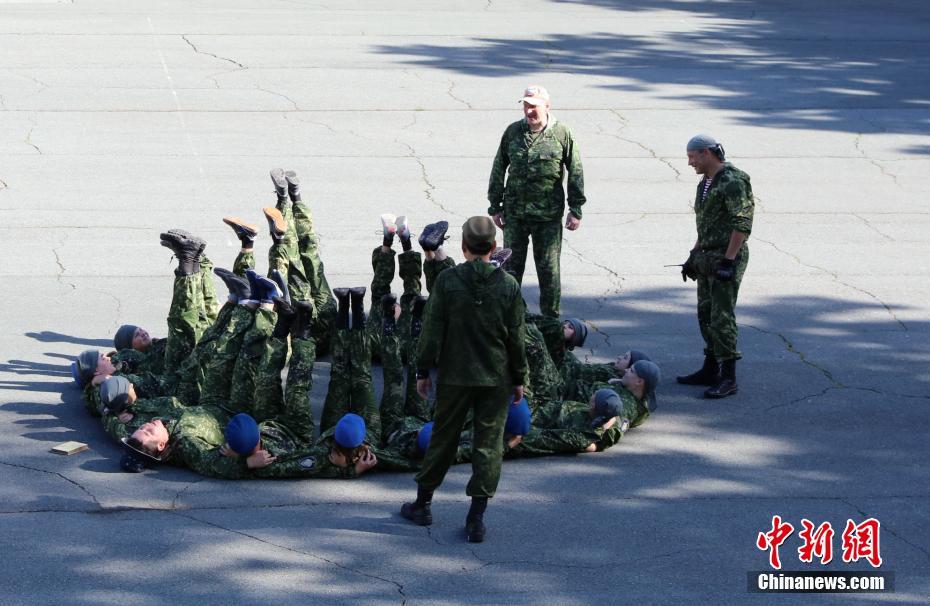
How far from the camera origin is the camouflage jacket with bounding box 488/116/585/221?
33.4 ft

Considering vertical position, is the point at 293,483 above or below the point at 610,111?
below

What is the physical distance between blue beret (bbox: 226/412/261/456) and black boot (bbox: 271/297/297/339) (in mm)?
758

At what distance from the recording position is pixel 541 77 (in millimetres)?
20719

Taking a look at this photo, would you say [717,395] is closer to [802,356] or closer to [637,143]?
[802,356]

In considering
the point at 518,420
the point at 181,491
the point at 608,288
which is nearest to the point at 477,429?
the point at 518,420

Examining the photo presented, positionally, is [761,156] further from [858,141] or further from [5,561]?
[5,561]

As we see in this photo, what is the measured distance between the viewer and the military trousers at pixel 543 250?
10.3 meters

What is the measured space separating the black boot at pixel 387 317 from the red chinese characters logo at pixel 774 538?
2.93 m

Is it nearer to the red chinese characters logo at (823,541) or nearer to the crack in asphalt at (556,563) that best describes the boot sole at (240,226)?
the crack in asphalt at (556,563)

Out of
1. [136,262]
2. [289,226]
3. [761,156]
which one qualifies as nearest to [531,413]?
[289,226]

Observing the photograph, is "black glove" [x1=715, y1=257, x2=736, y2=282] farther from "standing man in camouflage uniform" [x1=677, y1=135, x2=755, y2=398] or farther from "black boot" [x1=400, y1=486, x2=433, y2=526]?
"black boot" [x1=400, y1=486, x2=433, y2=526]

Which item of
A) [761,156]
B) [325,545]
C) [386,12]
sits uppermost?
[386,12]

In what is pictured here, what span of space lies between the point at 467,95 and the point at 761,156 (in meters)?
4.83

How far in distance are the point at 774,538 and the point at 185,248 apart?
14.4 feet
